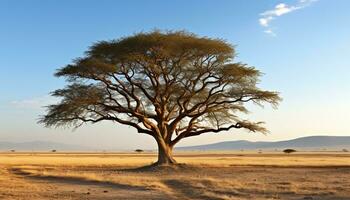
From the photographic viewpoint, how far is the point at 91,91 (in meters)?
45.0

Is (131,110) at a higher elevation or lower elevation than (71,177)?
higher

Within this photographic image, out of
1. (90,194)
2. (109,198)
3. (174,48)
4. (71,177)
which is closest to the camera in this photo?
(109,198)

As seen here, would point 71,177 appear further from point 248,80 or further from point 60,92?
point 248,80

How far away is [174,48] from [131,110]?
652cm

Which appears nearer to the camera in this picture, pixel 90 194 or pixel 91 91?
pixel 90 194

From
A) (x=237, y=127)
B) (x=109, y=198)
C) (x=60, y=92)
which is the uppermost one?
(x=60, y=92)

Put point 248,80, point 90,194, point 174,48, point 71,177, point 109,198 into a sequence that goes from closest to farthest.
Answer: point 109,198 → point 90,194 → point 71,177 → point 174,48 → point 248,80

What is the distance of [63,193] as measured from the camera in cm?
2369

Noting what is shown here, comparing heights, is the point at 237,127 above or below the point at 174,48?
below

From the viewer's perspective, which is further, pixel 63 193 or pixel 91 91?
pixel 91 91

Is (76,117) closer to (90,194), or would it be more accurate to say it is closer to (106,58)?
(106,58)

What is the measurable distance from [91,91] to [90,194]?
73.8ft

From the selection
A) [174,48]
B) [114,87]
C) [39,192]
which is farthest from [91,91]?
[39,192]

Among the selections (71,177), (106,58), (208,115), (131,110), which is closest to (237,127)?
(208,115)
